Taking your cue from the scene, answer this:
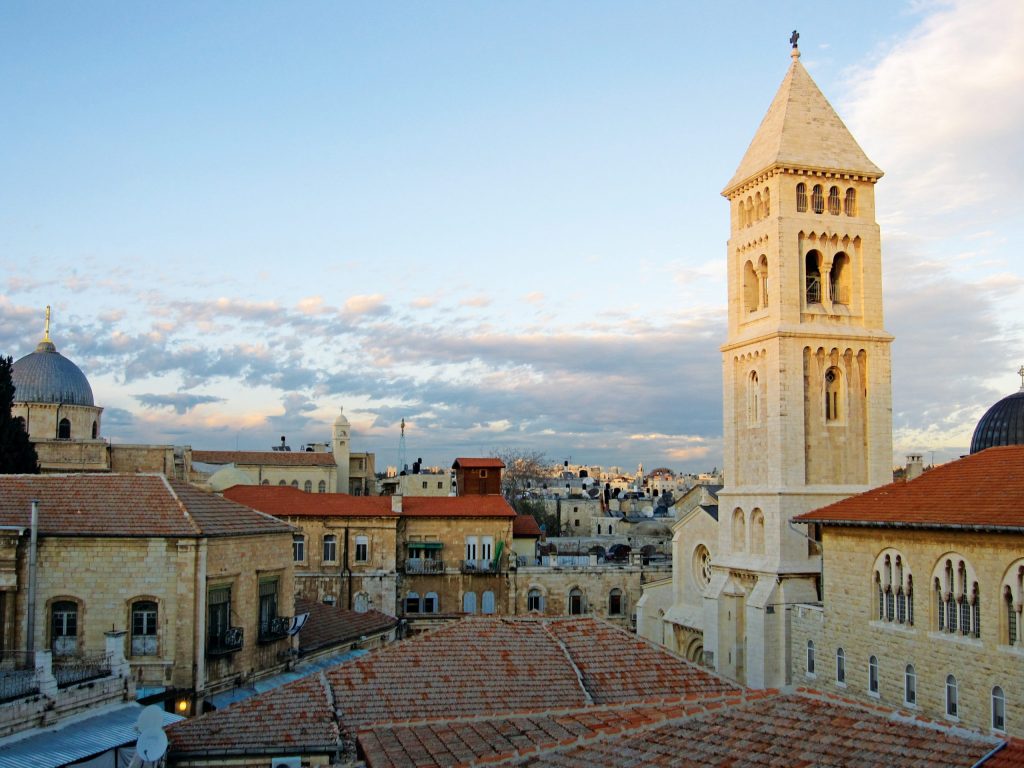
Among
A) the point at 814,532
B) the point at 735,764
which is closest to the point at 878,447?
the point at 814,532

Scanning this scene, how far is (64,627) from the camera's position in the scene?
24234 millimetres

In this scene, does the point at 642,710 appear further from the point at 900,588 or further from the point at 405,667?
the point at 900,588

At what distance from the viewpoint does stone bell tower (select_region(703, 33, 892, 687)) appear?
A: 3519cm

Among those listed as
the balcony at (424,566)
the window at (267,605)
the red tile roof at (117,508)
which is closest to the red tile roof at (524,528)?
the balcony at (424,566)

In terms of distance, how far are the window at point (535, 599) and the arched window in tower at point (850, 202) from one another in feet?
85.3

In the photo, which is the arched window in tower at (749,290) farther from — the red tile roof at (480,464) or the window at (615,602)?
the red tile roof at (480,464)

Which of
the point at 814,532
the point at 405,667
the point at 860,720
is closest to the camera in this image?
the point at 860,720

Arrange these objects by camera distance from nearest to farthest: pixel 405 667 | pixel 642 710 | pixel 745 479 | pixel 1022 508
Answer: pixel 642 710, pixel 405 667, pixel 1022 508, pixel 745 479

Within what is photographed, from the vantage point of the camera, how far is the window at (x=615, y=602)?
53.7m

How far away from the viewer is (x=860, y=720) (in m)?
12.8

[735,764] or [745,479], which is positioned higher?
[745,479]

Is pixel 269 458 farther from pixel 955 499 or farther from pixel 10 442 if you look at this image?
→ pixel 955 499

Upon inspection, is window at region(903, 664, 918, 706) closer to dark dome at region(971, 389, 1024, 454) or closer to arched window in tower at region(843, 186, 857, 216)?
arched window in tower at region(843, 186, 857, 216)

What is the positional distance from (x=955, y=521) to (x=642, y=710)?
1178 centimetres
